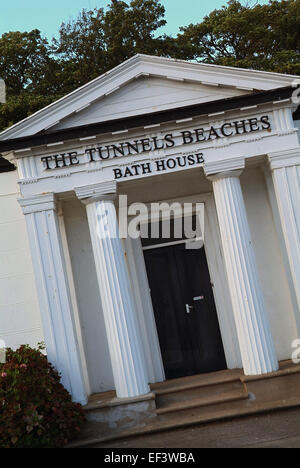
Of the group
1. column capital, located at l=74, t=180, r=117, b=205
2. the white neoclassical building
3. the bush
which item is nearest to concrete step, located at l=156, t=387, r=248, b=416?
the white neoclassical building

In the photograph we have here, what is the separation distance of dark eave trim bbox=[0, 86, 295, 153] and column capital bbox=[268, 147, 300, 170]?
2.71ft

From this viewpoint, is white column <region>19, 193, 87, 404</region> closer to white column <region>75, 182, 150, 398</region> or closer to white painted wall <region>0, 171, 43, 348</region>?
white column <region>75, 182, 150, 398</region>

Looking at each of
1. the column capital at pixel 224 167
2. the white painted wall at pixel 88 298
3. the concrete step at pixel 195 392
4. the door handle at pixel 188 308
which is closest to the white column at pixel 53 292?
the white painted wall at pixel 88 298

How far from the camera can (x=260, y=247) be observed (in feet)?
29.8

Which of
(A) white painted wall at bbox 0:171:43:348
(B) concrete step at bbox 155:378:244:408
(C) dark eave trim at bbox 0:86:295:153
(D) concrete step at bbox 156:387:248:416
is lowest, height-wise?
(D) concrete step at bbox 156:387:248:416

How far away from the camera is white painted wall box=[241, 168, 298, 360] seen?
8852mm

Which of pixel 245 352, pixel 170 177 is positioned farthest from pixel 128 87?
pixel 245 352

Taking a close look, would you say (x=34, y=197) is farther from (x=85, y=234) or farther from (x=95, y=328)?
(x=95, y=328)

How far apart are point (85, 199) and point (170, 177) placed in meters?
1.54

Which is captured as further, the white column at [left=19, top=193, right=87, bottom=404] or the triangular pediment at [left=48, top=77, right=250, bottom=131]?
the triangular pediment at [left=48, top=77, right=250, bottom=131]

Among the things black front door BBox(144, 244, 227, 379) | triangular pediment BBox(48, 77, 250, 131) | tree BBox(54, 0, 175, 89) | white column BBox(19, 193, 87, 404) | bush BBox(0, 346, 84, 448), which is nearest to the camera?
bush BBox(0, 346, 84, 448)

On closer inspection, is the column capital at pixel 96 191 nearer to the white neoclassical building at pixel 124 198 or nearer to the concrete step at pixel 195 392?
the white neoclassical building at pixel 124 198

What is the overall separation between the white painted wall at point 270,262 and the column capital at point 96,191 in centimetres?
254

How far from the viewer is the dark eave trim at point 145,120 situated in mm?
8078
